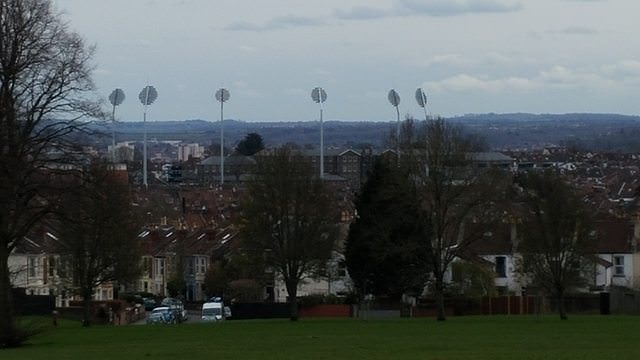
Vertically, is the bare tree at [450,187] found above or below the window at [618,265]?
above

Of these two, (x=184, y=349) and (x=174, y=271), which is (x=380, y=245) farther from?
(x=174, y=271)

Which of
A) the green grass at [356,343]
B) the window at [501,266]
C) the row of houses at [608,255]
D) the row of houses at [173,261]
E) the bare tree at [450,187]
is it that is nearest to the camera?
the green grass at [356,343]

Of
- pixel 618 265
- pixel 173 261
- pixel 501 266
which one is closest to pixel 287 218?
pixel 501 266

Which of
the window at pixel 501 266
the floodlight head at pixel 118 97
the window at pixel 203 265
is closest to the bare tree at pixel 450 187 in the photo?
the window at pixel 501 266

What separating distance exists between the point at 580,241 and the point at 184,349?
32.3 metres

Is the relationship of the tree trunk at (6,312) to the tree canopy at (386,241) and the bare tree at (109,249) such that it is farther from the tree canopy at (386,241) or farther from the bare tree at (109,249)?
the tree canopy at (386,241)

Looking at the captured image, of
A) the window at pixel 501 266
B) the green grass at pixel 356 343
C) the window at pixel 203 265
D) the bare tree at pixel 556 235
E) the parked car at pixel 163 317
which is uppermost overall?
the bare tree at pixel 556 235

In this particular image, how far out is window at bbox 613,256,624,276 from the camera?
92.4 m

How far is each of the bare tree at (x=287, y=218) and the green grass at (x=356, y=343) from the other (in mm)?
14429

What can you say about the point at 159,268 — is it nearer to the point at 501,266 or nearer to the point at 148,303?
the point at 148,303

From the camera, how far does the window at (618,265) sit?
92.4 metres

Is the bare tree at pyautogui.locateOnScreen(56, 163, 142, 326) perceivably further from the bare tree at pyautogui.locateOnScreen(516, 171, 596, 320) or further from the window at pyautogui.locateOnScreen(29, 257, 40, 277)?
the window at pyautogui.locateOnScreen(29, 257, 40, 277)

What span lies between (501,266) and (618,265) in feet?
24.8

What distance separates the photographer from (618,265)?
3654 inches
